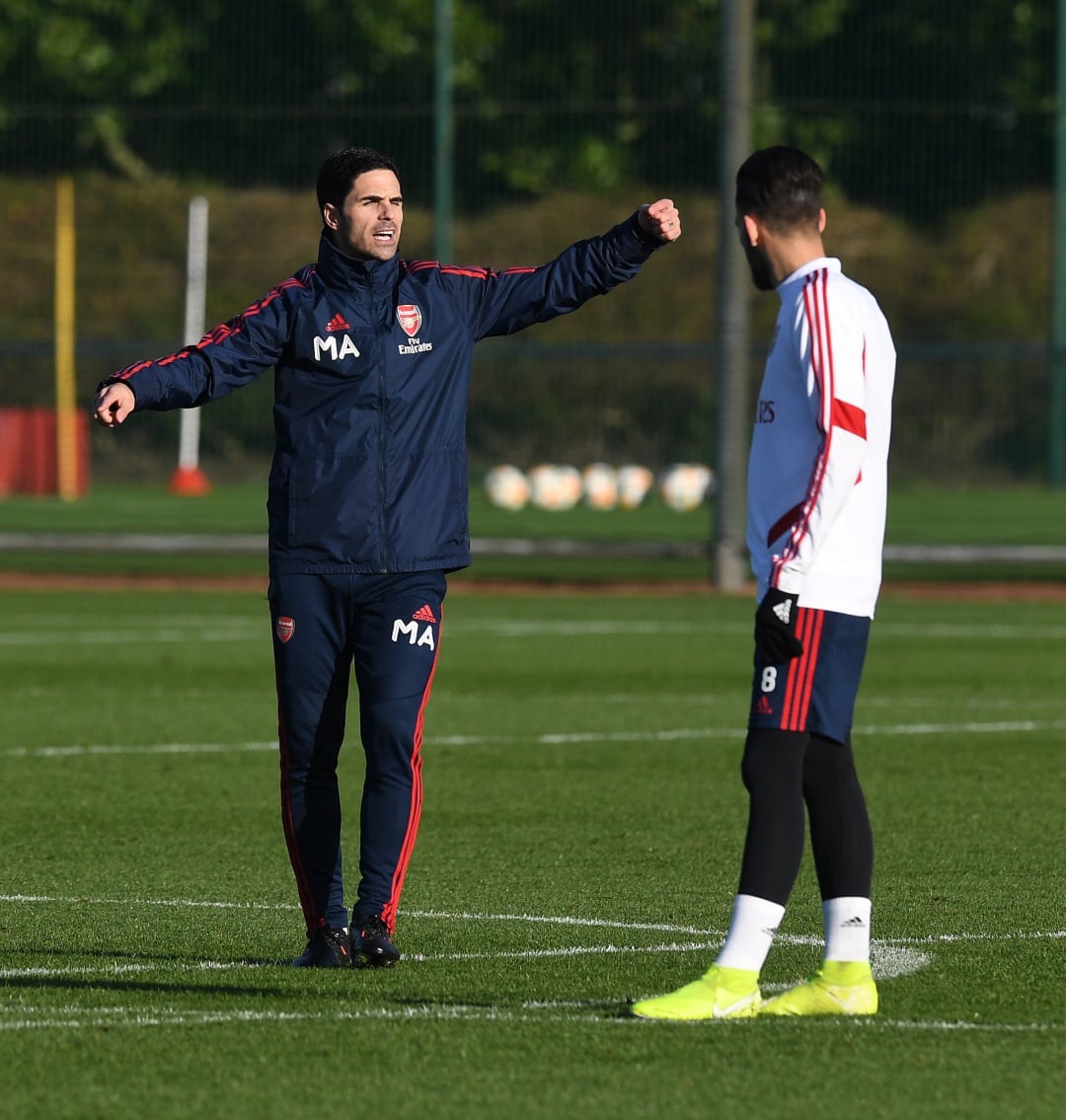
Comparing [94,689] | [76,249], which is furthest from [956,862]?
[76,249]

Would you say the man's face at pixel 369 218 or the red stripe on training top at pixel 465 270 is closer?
the man's face at pixel 369 218

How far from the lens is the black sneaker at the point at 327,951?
6.85 metres

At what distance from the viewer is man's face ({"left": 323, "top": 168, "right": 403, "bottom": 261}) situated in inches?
272

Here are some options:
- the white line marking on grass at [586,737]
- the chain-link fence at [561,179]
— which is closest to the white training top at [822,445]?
the white line marking on grass at [586,737]

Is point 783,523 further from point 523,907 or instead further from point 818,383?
point 523,907

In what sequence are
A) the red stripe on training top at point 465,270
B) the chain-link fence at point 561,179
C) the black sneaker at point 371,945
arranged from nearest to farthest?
the black sneaker at point 371,945
the red stripe on training top at point 465,270
the chain-link fence at point 561,179

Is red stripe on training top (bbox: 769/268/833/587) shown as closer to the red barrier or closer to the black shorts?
the black shorts

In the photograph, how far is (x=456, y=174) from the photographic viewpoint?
30.0 metres

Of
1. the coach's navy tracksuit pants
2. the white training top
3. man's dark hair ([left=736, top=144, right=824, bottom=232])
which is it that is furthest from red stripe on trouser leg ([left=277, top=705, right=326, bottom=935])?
man's dark hair ([left=736, top=144, right=824, bottom=232])

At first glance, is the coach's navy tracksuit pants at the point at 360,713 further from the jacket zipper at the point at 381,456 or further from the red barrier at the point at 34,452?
the red barrier at the point at 34,452

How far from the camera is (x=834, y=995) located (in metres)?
6.03

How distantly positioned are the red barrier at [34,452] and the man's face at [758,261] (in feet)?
99.6

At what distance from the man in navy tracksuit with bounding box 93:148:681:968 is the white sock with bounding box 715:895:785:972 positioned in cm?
126

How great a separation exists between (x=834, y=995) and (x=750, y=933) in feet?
0.96
